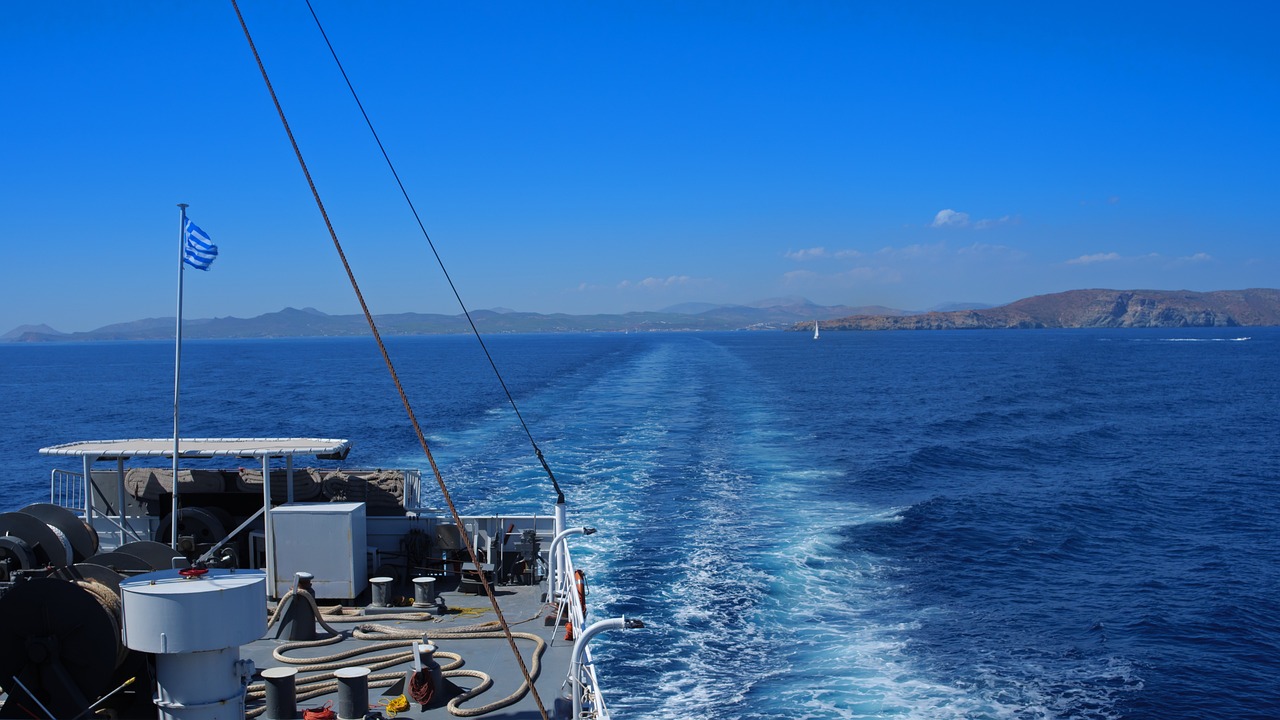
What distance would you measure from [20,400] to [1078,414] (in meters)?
90.1

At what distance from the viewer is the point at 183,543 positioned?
45.4 feet

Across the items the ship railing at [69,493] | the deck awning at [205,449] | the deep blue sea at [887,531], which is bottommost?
the deep blue sea at [887,531]

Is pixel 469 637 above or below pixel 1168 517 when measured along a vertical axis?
above

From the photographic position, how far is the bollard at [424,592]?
541 inches

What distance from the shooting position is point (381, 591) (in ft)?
45.1

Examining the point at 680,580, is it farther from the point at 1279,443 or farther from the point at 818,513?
the point at 1279,443

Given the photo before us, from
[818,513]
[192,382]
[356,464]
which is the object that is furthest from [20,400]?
[818,513]

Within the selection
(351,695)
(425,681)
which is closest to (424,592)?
(425,681)

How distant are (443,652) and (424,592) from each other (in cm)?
245

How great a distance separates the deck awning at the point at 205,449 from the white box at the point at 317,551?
1475mm

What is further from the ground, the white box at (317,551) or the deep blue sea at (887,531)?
the white box at (317,551)

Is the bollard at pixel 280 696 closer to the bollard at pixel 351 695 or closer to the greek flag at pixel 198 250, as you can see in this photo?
the bollard at pixel 351 695

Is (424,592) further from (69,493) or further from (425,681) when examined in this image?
(69,493)

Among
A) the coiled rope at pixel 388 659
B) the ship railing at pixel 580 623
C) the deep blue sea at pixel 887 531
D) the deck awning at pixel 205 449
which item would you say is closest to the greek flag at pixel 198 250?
the deck awning at pixel 205 449
